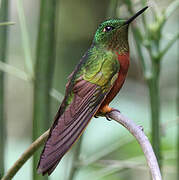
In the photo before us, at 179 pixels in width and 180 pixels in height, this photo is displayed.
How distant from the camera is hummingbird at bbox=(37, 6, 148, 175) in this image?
6.00 ft

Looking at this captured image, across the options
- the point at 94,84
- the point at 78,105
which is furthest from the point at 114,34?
the point at 78,105

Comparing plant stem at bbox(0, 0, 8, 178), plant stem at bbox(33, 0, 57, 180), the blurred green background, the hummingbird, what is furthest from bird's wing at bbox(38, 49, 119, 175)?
the blurred green background

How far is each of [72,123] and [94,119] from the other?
1979 millimetres

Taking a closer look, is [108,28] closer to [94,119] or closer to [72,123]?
[72,123]

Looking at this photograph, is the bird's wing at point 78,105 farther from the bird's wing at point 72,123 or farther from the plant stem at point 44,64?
the plant stem at point 44,64

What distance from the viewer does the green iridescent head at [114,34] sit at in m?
2.27

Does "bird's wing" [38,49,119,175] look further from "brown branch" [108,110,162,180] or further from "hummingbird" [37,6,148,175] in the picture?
"brown branch" [108,110,162,180]

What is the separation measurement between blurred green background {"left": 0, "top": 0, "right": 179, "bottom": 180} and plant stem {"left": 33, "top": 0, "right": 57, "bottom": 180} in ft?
1.94

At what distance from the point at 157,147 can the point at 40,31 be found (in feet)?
2.47

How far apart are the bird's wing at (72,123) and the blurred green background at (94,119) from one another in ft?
2.29

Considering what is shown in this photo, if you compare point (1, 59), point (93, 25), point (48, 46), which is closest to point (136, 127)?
point (48, 46)

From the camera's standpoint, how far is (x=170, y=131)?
147 inches

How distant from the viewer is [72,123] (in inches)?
74.6

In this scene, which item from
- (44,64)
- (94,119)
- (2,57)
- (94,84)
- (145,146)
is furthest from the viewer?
(94,119)
